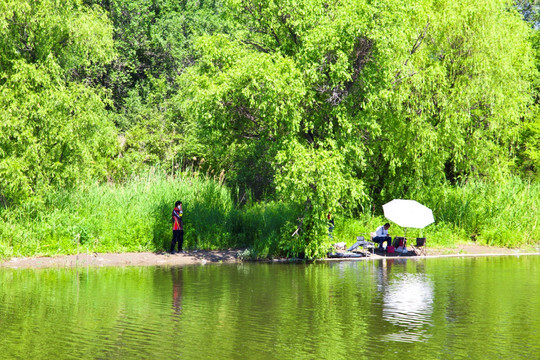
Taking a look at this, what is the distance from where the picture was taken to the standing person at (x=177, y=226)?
2553cm

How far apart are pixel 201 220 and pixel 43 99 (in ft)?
26.2

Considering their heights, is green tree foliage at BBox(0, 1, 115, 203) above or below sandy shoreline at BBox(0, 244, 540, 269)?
above

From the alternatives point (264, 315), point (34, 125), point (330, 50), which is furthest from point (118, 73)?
point (264, 315)

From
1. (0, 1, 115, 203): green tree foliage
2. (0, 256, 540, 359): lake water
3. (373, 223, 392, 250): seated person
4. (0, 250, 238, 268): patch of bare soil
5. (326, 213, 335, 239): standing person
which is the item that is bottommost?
(0, 256, 540, 359): lake water

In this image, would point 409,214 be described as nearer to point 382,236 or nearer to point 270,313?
point 382,236

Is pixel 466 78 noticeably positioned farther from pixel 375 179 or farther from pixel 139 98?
pixel 139 98

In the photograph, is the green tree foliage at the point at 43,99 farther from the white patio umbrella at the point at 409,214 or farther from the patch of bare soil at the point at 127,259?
the white patio umbrella at the point at 409,214

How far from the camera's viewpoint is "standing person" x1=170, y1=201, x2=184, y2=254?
25.5m

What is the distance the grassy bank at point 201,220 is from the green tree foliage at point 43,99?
4.22ft

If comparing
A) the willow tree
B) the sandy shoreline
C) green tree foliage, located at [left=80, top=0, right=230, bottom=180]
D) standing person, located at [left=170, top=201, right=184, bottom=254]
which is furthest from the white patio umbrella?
green tree foliage, located at [left=80, top=0, right=230, bottom=180]

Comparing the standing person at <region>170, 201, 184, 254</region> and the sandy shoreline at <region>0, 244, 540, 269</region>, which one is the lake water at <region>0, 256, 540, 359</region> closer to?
the sandy shoreline at <region>0, 244, 540, 269</region>

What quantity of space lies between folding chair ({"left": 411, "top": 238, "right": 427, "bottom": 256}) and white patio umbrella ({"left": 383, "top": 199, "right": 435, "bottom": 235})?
0.88m

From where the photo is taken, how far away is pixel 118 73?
46.0 metres

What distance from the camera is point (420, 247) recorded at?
93.0ft
